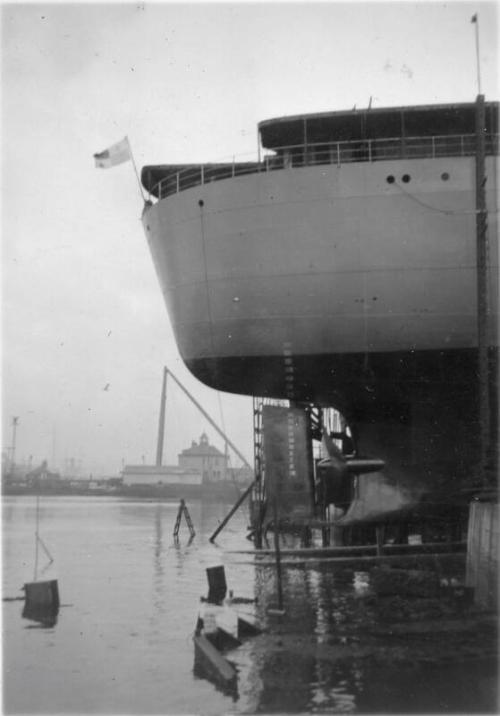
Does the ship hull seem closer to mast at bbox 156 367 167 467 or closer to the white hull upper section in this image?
the white hull upper section

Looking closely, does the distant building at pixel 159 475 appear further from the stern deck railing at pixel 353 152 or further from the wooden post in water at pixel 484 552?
the wooden post in water at pixel 484 552

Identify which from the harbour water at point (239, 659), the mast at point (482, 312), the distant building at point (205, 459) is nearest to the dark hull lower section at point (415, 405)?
the harbour water at point (239, 659)

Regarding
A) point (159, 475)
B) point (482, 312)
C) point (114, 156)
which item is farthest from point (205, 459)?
point (482, 312)

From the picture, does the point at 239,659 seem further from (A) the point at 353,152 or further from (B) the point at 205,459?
(B) the point at 205,459

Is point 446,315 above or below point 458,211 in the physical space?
below

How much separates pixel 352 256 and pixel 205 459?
90.7 meters

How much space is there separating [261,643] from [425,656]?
5.61 ft

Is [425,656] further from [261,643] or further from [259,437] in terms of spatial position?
[259,437]

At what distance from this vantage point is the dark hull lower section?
1422 cm

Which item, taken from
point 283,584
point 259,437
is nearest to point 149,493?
point 259,437

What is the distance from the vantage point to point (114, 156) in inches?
640

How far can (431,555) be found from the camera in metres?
14.5

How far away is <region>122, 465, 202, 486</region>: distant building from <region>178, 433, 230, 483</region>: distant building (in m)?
7.84

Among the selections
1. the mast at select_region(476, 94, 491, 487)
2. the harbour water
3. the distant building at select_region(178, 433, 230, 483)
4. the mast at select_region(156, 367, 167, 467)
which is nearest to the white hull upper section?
the mast at select_region(476, 94, 491, 487)
